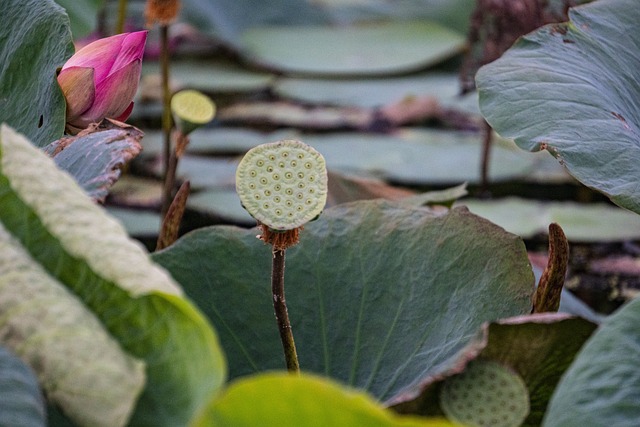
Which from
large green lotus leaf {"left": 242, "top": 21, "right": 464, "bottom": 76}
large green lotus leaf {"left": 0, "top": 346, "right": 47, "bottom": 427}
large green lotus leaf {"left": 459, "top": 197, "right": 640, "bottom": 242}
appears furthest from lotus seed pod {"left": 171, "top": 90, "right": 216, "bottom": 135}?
large green lotus leaf {"left": 242, "top": 21, "right": 464, "bottom": 76}

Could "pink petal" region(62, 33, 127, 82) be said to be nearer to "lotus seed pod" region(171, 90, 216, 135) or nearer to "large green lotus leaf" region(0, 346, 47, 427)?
"lotus seed pod" region(171, 90, 216, 135)

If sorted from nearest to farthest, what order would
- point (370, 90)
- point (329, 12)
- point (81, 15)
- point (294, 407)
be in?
point (294, 407) → point (81, 15) → point (370, 90) → point (329, 12)

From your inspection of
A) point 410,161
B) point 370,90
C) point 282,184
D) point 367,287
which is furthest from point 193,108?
point 370,90

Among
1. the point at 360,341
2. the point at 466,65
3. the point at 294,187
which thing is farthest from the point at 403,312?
the point at 466,65

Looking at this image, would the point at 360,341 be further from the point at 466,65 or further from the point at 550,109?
the point at 466,65

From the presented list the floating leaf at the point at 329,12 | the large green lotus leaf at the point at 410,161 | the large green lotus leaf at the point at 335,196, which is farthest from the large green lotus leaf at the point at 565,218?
the floating leaf at the point at 329,12

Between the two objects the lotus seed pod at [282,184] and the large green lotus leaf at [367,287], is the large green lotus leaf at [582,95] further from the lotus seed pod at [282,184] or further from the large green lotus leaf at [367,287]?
the lotus seed pod at [282,184]

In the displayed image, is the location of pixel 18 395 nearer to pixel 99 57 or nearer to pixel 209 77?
pixel 99 57
